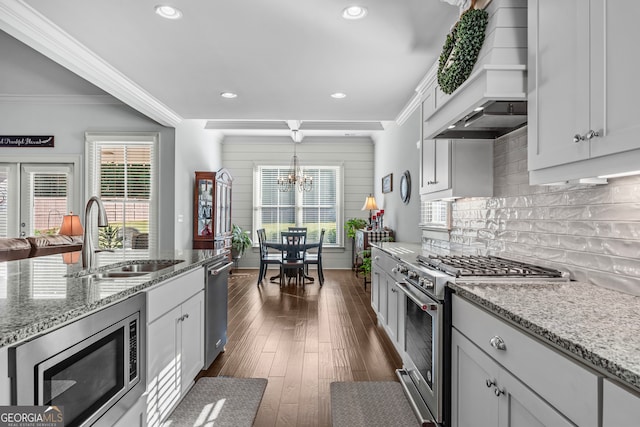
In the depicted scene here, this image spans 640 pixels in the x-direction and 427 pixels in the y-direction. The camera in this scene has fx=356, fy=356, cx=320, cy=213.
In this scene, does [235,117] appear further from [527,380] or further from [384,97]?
[527,380]

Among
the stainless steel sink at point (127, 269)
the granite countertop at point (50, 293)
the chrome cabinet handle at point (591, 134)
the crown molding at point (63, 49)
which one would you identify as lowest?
the stainless steel sink at point (127, 269)

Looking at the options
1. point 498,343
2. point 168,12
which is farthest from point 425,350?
point 168,12

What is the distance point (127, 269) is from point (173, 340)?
24.8 inches

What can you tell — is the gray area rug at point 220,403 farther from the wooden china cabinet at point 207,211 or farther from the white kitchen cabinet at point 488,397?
the wooden china cabinet at point 207,211

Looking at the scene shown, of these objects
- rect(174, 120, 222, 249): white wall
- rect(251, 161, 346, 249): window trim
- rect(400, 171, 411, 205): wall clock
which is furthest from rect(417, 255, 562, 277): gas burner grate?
rect(251, 161, 346, 249): window trim

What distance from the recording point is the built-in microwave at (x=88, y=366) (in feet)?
3.20

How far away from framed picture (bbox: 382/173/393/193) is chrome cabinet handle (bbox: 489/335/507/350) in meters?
4.88

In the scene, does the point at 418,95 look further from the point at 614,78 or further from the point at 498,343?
the point at 498,343

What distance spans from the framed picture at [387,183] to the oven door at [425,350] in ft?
12.2

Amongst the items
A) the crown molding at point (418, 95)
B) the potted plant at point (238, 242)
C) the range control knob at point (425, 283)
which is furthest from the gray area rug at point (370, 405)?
the potted plant at point (238, 242)

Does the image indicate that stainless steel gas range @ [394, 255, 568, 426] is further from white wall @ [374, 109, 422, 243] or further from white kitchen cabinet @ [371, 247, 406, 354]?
white wall @ [374, 109, 422, 243]

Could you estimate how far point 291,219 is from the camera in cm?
798

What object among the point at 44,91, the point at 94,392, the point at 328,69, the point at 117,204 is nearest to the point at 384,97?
the point at 328,69

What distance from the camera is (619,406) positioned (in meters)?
0.78
